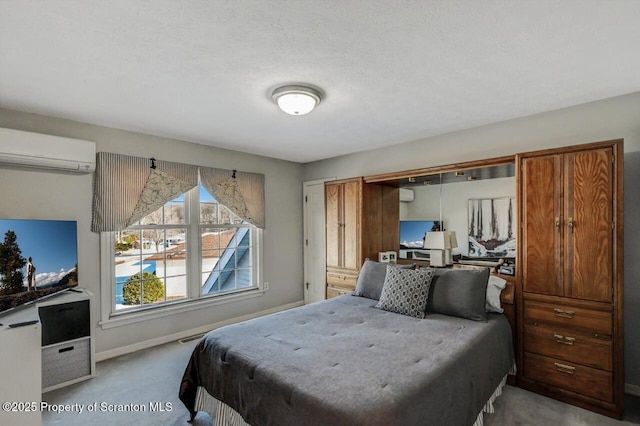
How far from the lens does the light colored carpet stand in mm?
2207

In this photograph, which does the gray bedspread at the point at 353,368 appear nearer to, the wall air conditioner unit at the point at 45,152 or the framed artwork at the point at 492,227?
the framed artwork at the point at 492,227

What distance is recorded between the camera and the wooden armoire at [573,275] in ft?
7.43

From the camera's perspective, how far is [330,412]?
1.43 meters

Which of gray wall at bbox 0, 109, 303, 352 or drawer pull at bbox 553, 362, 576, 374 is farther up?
gray wall at bbox 0, 109, 303, 352

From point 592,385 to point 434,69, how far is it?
2550 mm

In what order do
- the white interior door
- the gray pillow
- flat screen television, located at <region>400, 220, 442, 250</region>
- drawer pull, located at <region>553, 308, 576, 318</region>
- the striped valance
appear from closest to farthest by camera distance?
1. drawer pull, located at <region>553, 308, 576, 318</region>
2. the gray pillow
3. the striped valance
4. flat screen television, located at <region>400, 220, 442, 250</region>
5. the white interior door

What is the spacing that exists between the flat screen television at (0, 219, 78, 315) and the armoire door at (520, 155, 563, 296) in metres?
4.00

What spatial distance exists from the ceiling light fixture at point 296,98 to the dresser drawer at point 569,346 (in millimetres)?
2544

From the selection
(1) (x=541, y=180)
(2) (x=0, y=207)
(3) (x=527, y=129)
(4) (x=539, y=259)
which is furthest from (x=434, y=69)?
(2) (x=0, y=207)

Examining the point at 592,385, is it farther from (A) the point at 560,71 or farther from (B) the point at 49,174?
(B) the point at 49,174

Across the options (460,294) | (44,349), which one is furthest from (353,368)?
(44,349)

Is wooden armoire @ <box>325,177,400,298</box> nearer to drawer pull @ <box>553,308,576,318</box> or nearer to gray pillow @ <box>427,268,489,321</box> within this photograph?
gray pillow @ <box>427,268,489,321</box>

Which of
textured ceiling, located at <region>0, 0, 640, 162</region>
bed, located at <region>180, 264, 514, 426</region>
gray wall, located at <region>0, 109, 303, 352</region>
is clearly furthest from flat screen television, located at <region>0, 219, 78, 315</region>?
bed, located at <region>180, 264, 514, 426</region>

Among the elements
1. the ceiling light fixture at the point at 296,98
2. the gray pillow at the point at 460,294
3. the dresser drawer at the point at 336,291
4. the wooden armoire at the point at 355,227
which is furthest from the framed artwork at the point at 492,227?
the ceiling light fixture at the point at 296,98
